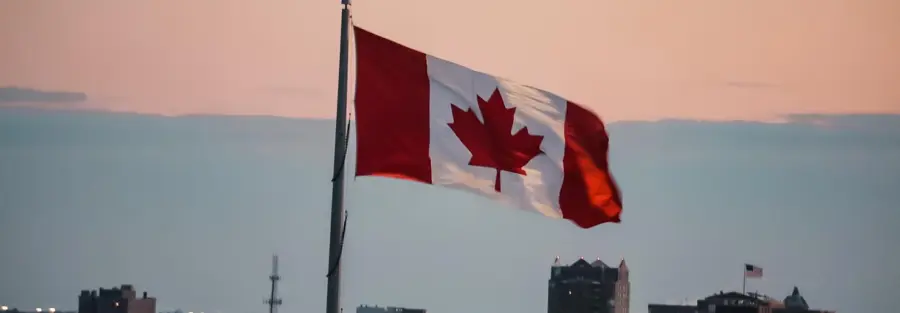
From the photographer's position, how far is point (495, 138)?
11.1 metres

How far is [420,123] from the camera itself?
10.8 m

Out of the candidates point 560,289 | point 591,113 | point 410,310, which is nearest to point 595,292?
point 560,289

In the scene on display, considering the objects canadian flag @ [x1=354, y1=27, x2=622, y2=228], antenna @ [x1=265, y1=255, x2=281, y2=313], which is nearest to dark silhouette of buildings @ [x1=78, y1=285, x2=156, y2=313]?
antenna @ [x1=265, y1=255, x2=281, y2=313]

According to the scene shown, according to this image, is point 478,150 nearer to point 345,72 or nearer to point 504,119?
point 504,119

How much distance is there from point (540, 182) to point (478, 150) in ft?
1.13

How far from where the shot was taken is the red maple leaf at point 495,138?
11.0 metres

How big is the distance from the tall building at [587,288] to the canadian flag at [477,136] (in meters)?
17.6

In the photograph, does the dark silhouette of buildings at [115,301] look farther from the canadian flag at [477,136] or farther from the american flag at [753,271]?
the canadian flag at [477,136]

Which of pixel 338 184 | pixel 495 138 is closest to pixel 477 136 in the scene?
pixel 495 138

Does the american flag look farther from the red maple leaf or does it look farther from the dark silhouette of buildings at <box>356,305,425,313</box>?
the red maple leaf

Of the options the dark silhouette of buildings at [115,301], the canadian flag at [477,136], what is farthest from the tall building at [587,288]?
the canadian flag at [477,136]

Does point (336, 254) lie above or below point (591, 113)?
below

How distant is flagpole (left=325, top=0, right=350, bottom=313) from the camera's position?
10398 millimetres

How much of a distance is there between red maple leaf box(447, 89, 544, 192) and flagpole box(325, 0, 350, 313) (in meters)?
0.67
